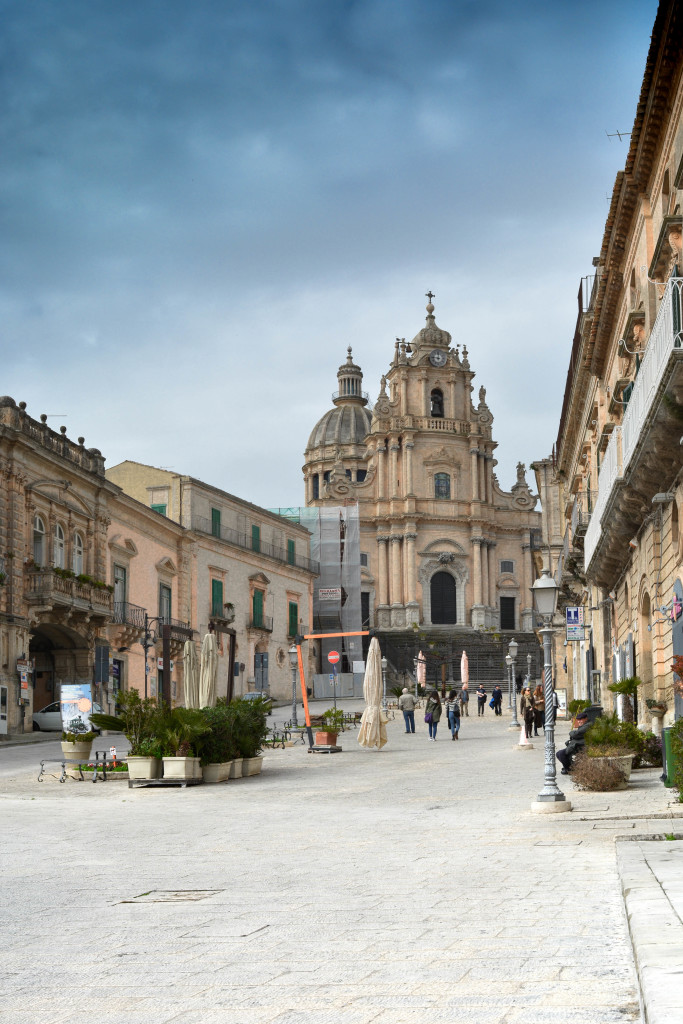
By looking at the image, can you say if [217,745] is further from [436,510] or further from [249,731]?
[436,510]

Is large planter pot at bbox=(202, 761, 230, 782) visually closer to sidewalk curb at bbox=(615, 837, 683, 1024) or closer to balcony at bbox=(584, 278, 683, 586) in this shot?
balcony at bbox=(584, 278, 683, 586)

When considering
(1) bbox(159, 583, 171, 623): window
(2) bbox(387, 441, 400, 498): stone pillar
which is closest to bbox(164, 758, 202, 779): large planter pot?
(1) bbox(159, 583, 171, 623): window

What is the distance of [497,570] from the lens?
71000 mm

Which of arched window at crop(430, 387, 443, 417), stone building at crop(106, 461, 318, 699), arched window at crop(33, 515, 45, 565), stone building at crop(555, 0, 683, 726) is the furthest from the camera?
arched window at crop(430, 387, 443, 417)

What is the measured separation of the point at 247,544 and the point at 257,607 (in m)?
3.11

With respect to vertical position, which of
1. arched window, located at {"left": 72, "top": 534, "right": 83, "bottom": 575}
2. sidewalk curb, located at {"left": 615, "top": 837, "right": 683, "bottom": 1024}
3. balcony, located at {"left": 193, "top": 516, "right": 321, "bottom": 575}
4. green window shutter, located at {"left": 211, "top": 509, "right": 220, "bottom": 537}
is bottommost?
sidewalk curb, located at {"left": 615, "top": 837, "right": 683, "bottom": 1024}

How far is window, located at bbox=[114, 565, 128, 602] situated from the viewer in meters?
43.2

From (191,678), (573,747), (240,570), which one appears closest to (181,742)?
(191,678)

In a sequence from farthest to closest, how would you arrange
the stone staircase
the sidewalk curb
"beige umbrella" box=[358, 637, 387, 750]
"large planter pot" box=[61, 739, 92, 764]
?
1. the stone staircase
2. "beige umbrella" box=[358, 637, 387, 750]
3. "large planter pot" box=[61, 739, 92, 764]
4. the sidewalk curb

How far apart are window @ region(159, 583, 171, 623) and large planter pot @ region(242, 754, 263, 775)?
26.5 meters

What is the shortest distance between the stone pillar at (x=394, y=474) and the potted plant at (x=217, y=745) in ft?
164

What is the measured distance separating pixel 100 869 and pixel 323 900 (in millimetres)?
2843

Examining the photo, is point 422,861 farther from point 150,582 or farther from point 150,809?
point 150,582

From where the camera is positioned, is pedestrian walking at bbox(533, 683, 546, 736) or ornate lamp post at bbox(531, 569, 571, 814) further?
pedestrian walking at bbox(533, 683, 546, 736)
